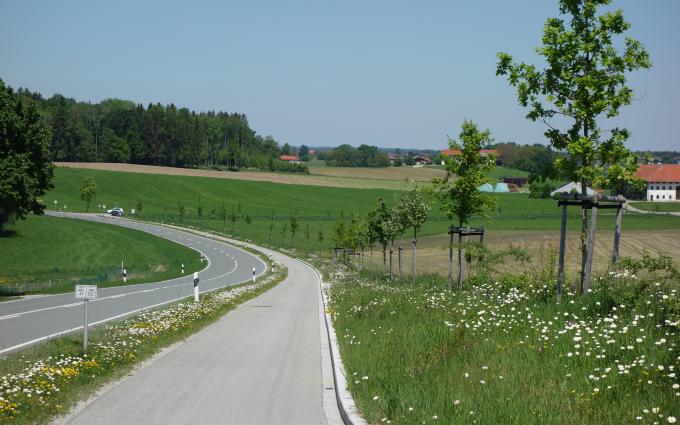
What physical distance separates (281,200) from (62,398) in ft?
433

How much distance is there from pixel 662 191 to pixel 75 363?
153m

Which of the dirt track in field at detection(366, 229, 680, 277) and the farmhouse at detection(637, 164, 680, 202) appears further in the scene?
the farmhouse at detection(637, 164, 680, 202)

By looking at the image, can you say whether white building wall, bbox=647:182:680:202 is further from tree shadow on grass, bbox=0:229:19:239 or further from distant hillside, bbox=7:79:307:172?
tree shadow on grass, bbox=0:229:19:239

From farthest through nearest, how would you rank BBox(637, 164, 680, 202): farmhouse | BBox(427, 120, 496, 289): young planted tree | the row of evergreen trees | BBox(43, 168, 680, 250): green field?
the row of evergreen trees
BBox(637, 164, 680, 202): farmhouse
BBox(43, 168, 680, 250): green field
BBox(427, 120, 496, 289): young planted tree

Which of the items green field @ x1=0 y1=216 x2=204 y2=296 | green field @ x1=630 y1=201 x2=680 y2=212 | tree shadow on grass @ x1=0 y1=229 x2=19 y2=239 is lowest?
green field @ x1=0 y1=216 x2=204 y2=296

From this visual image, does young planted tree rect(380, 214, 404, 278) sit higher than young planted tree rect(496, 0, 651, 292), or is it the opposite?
young planted tree rect(496, 0, 651, 292)

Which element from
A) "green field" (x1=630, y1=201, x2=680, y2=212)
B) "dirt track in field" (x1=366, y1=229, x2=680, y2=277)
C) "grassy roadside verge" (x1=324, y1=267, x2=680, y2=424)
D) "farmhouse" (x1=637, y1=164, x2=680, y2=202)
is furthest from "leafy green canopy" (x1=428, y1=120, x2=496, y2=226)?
"farmhouse" (x1=637, y1=164, x2=680, y2=202)

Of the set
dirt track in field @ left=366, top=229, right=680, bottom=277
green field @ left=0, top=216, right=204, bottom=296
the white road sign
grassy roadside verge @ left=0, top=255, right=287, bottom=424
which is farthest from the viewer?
dirt track in field @ left=366, top=229, right=680, bottom=277

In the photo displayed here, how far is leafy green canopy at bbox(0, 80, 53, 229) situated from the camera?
29656 mm

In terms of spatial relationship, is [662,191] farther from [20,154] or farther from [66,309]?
[66,309]

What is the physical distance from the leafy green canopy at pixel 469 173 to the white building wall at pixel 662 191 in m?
132

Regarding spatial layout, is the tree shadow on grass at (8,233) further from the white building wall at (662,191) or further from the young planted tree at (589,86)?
the white building wall at (662,191)

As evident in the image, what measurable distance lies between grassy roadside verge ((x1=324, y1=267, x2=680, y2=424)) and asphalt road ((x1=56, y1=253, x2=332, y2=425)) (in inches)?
28.0

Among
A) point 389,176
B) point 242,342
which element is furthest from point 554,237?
point 389,176
